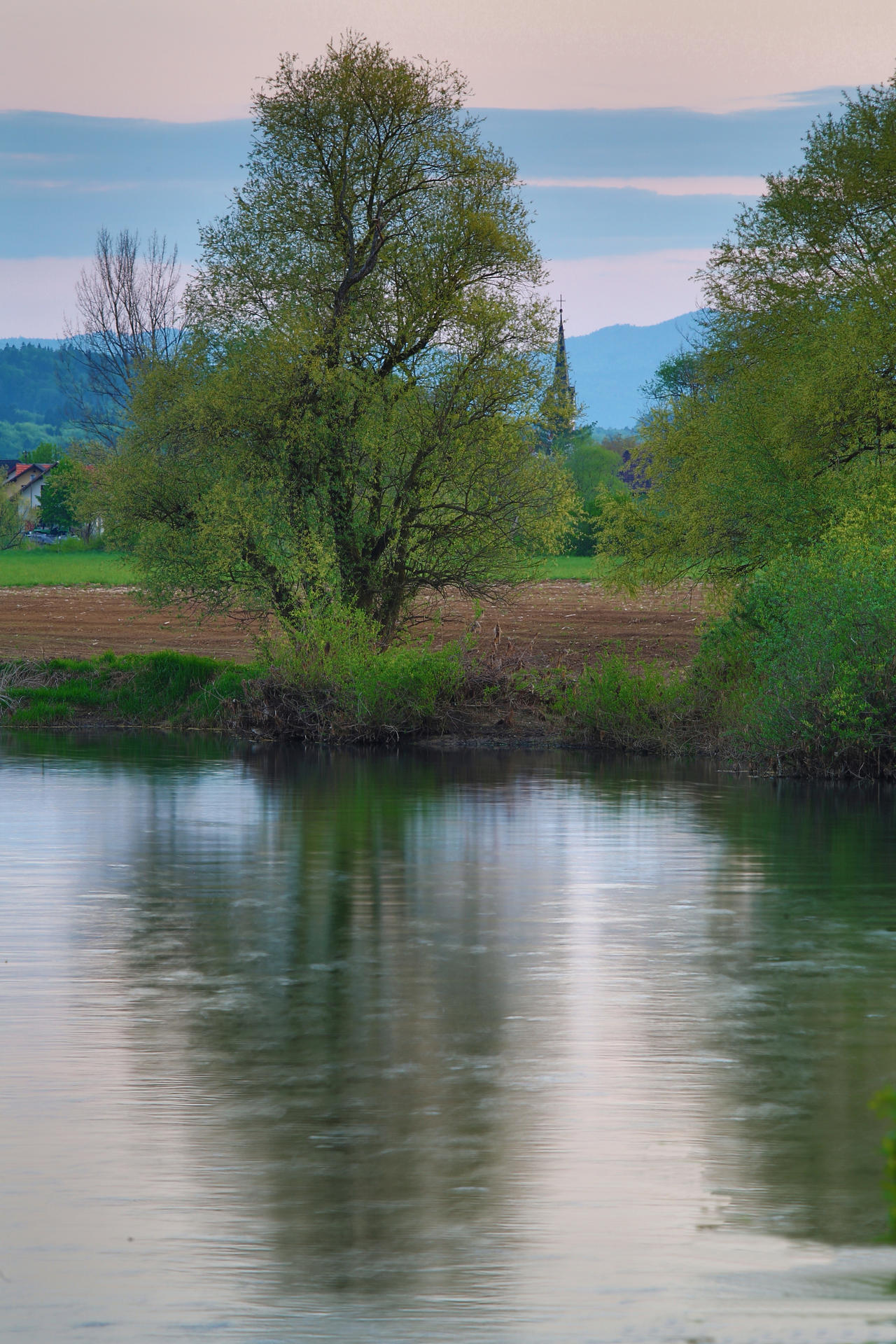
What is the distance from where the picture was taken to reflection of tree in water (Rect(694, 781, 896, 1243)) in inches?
332

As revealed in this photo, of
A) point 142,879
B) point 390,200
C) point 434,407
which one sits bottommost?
point 142,879

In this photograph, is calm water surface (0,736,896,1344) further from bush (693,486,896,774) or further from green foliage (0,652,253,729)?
green foliage (0,652,253,729)

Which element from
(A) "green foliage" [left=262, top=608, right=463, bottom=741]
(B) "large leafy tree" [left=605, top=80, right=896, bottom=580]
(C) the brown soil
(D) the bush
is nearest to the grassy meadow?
(C) the brown soil

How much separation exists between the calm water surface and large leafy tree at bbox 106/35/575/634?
1543cm

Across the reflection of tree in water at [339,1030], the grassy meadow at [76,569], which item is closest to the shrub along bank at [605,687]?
the reflection of tree in water at [339,1030]

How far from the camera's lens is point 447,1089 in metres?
10.1

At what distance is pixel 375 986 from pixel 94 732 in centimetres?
2477

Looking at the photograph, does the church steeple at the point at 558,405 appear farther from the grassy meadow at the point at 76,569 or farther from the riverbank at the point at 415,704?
the grassy meadow at the point at 76,569

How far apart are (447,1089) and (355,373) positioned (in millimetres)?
27273

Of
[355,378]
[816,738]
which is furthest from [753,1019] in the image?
[355,378]

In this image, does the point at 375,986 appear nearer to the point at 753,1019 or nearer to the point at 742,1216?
the point at 753,1019

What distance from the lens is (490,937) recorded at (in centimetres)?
1520

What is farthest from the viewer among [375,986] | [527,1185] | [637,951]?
[637,951]

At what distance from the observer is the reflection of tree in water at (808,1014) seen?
845 cm
